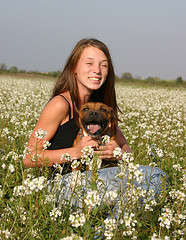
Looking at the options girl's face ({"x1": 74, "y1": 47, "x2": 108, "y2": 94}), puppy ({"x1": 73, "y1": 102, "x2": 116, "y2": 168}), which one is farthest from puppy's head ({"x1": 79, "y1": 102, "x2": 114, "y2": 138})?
girl's face ({"x1": 74, "y1": 47, "x2": 108, "y2": 94})

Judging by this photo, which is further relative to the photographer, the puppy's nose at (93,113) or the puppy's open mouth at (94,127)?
the puppy's open mouth at (94,127)

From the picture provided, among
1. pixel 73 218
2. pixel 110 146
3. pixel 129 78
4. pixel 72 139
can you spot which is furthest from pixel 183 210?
pixel 129 78

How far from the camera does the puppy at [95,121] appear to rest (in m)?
3.40

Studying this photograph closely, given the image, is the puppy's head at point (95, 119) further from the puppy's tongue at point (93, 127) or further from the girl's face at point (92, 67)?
the girl's face at point (92, 67)

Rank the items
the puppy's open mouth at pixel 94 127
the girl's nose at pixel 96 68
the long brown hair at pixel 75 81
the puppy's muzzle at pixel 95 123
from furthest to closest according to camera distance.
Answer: the long brown hair at pixel 75 81 < the girl's nose at pixel 96 68 < the puppy's open mouth at pixel 94 127 < the puppy's muzzle at pixel 95 123

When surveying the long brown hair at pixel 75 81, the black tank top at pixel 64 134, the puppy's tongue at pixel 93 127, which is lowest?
the black tank top at pixel 64 134

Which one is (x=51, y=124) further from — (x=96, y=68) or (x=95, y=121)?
(x=96, y=68)

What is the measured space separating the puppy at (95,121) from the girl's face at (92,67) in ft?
1.59

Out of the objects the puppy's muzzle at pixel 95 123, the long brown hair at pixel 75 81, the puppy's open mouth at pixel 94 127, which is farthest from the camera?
the long brown hair at pixel 75 81

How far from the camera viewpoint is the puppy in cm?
340

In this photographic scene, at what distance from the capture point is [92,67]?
153 inches

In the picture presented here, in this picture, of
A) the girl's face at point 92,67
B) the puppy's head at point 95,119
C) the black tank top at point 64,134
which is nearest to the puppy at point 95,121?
the puppy's head at point 95,119

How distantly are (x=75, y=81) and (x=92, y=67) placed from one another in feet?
1.39

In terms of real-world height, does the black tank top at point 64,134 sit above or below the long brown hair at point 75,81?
below
